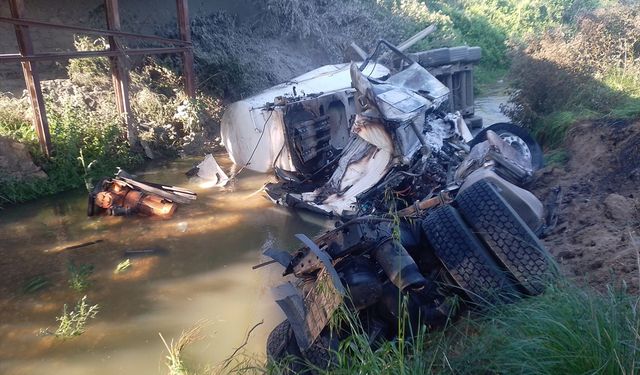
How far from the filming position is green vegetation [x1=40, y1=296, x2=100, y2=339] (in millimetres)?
4291

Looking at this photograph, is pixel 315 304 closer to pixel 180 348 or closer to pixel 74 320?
pixel 180 348

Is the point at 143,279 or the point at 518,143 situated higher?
the point at 518,143

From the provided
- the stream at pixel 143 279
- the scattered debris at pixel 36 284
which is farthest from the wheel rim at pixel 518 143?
the scattered debris at pixel 36 284

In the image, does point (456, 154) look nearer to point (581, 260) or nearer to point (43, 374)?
point (581, 260)

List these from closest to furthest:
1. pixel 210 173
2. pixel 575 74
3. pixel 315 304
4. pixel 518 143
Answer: pixel 315 304 < pixel 518 143 < pixel 575 74 < pixel 210 173

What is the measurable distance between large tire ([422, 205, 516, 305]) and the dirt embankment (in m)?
0.54

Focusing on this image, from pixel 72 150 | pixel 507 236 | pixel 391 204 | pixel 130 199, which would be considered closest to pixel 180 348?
pixel 507 236

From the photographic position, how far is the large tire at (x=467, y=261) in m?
3.18

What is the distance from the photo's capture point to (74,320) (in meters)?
4.48

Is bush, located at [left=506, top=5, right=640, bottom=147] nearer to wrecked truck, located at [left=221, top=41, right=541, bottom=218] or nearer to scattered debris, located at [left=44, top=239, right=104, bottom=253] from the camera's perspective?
wrecked truck, located at [left=221, top=41, right=541, bottom=218]

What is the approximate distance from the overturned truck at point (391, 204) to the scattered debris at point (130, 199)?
1.47 metres

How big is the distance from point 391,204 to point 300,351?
9.02ft

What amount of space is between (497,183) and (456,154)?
2323 millimetres

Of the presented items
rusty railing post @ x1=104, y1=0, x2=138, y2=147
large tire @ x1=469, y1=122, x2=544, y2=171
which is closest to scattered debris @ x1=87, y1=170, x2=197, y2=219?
rusty railing post @ x1=104, y1=0, x2=138, y2=147
